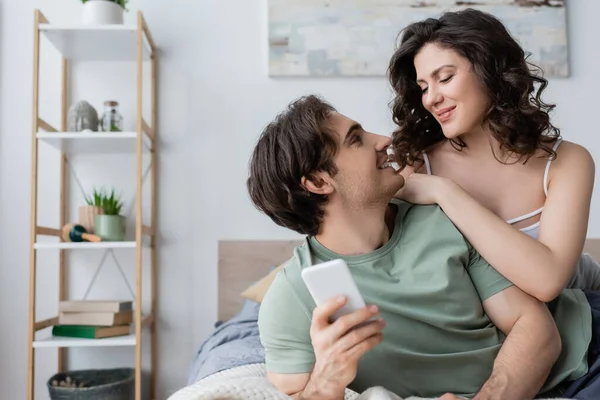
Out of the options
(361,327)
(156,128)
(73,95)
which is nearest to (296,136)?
(361,327)

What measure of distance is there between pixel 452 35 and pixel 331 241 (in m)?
0.55

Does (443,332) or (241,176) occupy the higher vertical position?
(241,176)

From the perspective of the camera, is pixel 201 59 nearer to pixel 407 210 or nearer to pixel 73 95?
pixel 73 95

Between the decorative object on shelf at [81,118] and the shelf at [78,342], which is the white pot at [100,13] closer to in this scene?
the decorative object on shelf at [81,118]

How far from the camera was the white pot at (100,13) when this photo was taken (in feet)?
8.18

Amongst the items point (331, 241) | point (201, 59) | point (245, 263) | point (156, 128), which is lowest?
point (245, 263)

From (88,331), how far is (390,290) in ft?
5.27

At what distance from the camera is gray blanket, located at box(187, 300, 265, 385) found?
1.64 m

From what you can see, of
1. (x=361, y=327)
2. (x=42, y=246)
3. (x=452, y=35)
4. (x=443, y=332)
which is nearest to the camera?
(x=361, y=327)

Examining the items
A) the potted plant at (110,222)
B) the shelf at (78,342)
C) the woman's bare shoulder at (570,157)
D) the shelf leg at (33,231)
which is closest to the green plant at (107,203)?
the potted plant at (110,222)

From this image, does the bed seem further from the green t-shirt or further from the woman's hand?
the woman's hand

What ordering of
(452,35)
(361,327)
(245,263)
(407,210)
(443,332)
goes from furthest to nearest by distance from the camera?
(245,263) < (452,35) < (407,210) < (443,332) < (361,327)

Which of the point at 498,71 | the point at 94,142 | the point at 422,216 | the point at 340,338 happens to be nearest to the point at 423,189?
the point at 422,216

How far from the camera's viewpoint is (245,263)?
2.68 metres
